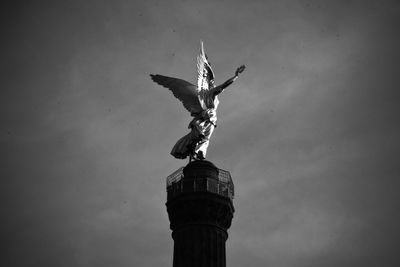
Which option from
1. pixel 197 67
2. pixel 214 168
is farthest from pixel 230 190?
pixel 197 67

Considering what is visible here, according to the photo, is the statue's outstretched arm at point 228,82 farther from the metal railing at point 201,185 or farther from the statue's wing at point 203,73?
the metal railing at point 201,185

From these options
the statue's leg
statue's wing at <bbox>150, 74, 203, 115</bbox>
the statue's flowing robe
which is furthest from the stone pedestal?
statue's wing at <bbox>150, 74, 203, 115</bbox>

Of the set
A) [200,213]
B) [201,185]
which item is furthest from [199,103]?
[200,213]

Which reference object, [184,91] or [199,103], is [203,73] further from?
[199,103]

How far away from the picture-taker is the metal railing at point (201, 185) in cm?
4819

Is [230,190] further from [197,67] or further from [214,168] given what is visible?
[197,67]

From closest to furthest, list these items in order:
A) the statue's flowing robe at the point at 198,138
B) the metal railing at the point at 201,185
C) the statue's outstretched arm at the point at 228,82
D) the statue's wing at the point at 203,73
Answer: the metal railing at the point at 201,185 < the statue's flowing robe at the point at 198,138 < the statue's outstretched arm at the point at 228,82 < the statue's wing at the point at 203,73

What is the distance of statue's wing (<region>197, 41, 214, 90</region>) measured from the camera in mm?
54281

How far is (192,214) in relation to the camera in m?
47.3

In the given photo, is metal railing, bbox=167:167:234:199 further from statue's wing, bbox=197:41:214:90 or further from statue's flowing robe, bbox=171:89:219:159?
statue's wing, bbox=197:41:214:90

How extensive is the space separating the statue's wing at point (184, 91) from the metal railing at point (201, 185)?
5.57 meters

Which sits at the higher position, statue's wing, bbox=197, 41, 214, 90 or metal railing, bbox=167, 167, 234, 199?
statue's wing, bbox=197, 41, 214, 90

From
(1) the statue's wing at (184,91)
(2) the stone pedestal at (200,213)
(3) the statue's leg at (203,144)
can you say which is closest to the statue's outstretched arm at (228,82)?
(1) the statue's wing at (184,91)

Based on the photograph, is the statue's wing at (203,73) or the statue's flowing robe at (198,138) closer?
the statue's flowing robe at (198,138)
